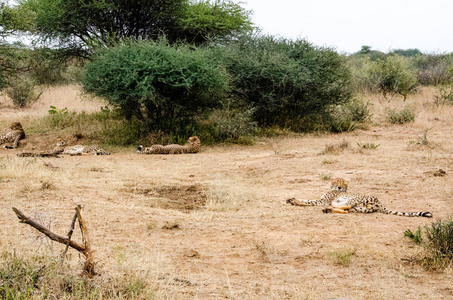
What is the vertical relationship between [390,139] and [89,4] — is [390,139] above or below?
below

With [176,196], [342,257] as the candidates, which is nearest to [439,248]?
[342,257]

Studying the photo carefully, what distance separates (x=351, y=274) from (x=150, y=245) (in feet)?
6.42

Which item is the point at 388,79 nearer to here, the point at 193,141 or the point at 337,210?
the point at 193,141

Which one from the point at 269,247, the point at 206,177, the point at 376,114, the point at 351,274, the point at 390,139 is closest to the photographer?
the point at 351,274

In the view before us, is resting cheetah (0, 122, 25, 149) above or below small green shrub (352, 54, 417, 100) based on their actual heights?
below

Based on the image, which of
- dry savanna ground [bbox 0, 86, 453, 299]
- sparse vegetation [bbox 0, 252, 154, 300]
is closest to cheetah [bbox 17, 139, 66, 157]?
dry savanna ground [bbox 0, 86, 453, 299]

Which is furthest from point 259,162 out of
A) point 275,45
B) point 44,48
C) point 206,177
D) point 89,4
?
point 44,48

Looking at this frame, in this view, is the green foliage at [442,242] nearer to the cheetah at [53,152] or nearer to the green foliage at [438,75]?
the cheetah at [53,152]

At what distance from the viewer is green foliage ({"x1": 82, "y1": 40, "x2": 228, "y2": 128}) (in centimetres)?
1211

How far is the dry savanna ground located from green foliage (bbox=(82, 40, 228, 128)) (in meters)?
2.00

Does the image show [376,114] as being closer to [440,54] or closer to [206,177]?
[206,177]

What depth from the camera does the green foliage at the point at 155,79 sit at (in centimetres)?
1211

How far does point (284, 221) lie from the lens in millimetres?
5816

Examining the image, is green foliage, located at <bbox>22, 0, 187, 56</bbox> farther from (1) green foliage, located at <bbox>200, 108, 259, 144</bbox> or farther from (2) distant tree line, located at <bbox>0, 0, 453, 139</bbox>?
(1) green foliage, located at <bbox>200, 108, 259, 144</bbox>
